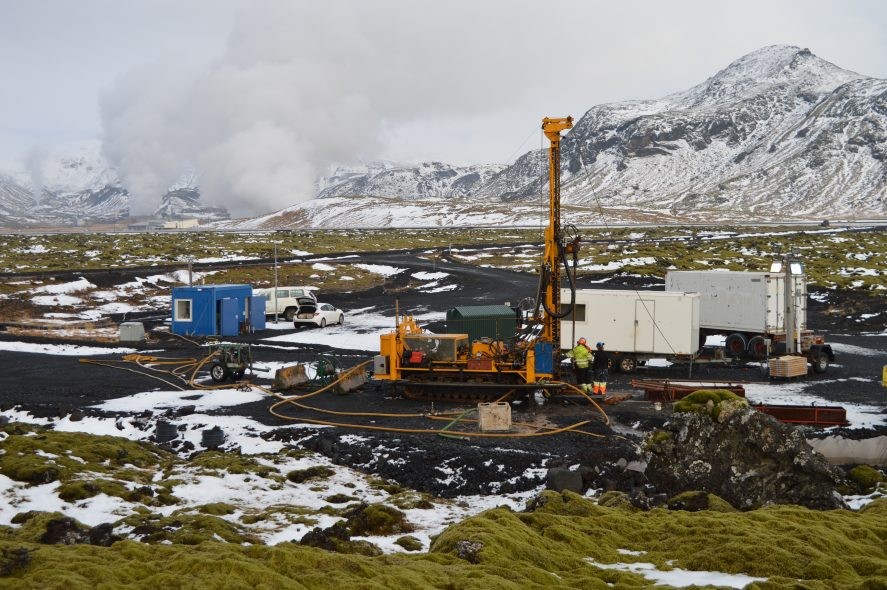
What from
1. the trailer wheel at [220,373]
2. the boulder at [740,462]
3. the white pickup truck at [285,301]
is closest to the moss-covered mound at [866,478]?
the boulder at [740,462]

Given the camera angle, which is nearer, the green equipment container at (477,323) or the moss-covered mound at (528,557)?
the moss-covered mound at (528,557)

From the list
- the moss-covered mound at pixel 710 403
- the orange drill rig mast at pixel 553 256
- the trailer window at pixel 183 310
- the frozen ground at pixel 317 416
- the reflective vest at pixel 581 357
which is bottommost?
the frozen ground at pixel 317 416

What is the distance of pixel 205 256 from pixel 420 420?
63485 millimetres

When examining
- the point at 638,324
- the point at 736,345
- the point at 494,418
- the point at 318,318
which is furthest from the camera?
the point at 318,318

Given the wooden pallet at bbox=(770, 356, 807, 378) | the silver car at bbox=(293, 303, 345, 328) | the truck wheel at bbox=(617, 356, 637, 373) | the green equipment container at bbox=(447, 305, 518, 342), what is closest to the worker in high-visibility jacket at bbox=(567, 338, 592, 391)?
the truck wheel at bbox=(617, 356, 637, 373)

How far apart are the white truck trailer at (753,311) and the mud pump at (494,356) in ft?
36.2

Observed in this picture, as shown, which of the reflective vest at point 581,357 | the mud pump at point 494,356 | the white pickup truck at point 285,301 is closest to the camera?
the mud pump at point 494,356

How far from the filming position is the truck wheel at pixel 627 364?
3111cm

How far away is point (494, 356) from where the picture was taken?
25344 millimetres

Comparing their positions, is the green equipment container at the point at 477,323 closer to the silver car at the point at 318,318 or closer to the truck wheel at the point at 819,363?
the silver car at the point at 318,318

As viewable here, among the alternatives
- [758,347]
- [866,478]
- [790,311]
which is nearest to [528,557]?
[866,478]

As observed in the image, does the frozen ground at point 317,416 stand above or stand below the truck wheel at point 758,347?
below

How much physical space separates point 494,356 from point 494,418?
3.93 m

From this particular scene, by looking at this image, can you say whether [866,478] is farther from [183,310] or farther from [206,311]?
[183,310]
